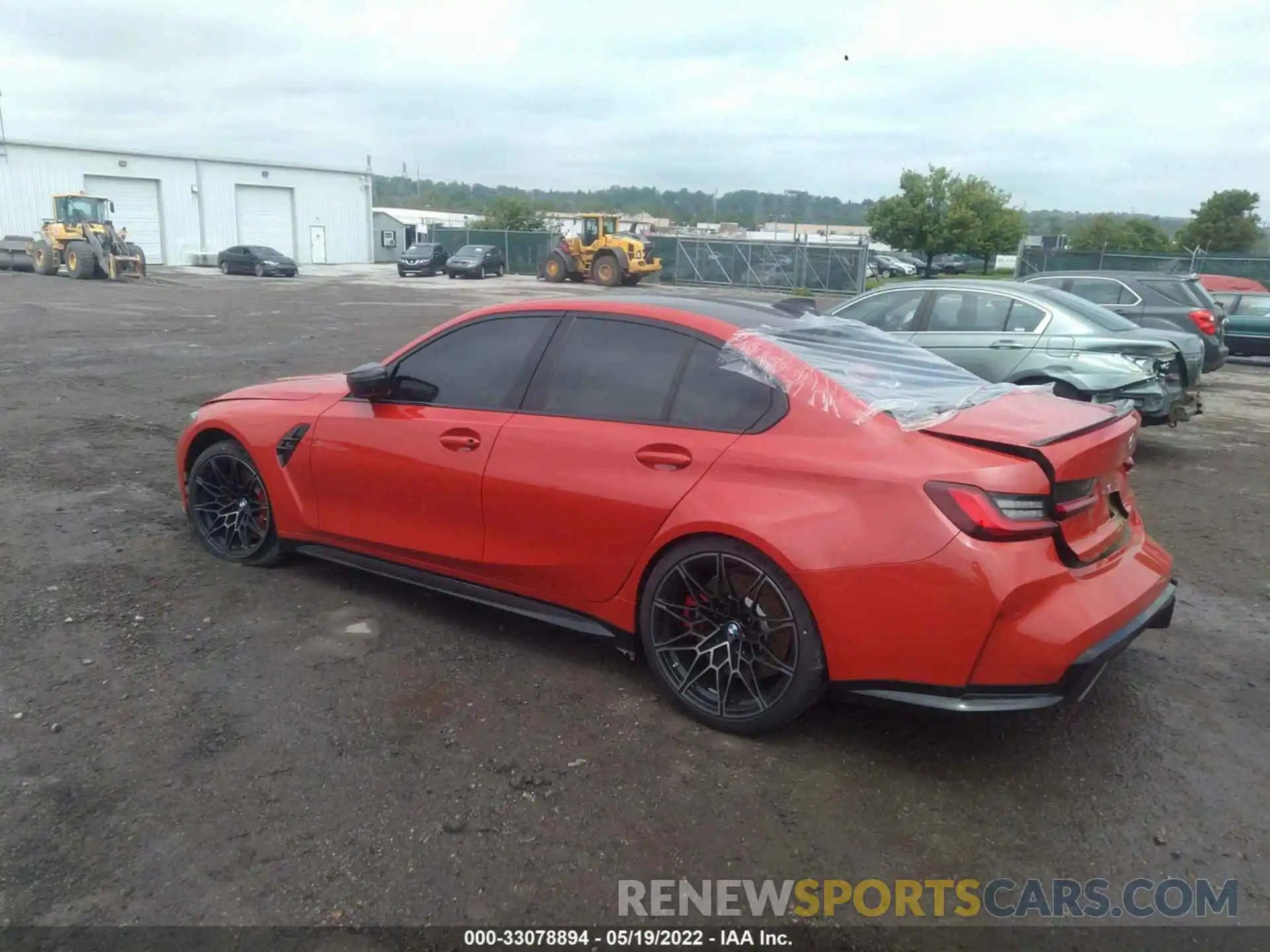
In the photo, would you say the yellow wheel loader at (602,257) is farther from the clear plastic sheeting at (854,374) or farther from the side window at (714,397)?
the side window at (714,397)

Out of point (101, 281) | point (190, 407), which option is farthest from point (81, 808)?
point (101, 281)

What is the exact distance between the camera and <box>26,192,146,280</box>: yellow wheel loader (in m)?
32.6

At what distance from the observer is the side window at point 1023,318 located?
8.23 m

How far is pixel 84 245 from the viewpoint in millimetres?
32625

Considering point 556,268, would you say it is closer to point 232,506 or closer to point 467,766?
point 232,506

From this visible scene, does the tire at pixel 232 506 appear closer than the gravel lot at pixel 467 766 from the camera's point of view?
No

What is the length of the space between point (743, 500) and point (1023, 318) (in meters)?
6.06

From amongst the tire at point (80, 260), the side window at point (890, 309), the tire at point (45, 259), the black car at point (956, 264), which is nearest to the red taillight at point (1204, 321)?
the side window at point (890, 309)

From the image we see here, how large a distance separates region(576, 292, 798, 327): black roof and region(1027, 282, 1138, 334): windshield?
5.05 meters

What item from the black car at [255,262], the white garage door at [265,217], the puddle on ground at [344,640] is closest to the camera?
the puddle on ground at [344,640]

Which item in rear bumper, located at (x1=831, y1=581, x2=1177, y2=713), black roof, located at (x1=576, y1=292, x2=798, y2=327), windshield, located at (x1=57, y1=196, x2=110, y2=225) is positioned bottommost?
rear bumper, located at (x1=831, y1=581, x2=1177, y2=713)

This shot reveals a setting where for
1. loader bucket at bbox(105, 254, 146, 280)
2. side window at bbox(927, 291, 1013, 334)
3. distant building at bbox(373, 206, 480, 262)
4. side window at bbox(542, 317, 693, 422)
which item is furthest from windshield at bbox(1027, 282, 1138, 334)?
distant building at bbox(373, 206, 480, 262)

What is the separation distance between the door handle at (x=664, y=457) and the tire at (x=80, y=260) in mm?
35204

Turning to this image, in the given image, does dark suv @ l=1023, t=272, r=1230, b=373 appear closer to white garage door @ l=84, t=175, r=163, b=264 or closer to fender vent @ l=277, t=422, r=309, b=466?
fender vent @ l=277, t=422, r=309, b=466
